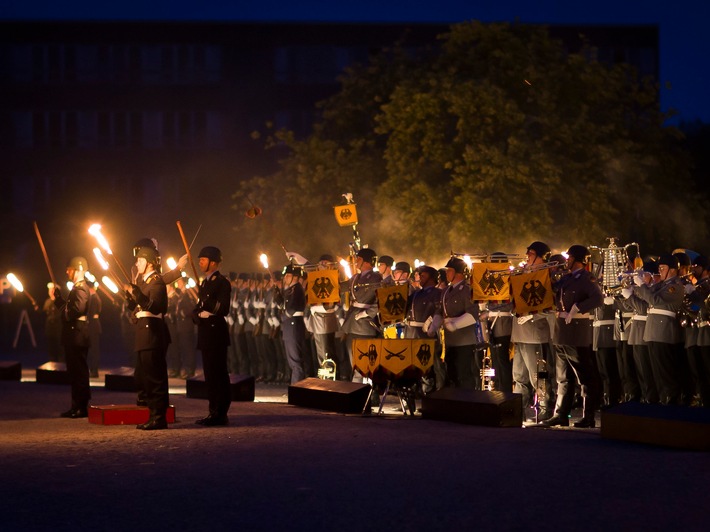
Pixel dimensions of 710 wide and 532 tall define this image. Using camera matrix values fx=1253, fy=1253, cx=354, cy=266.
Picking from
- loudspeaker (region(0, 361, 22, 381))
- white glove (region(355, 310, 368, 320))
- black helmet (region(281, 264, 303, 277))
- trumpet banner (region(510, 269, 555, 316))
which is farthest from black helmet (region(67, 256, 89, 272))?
loudspeaker (region(0, 361, 22, 381))

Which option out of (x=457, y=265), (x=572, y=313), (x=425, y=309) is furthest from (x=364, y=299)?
(x=572, y=313)

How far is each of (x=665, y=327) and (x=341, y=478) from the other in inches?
304

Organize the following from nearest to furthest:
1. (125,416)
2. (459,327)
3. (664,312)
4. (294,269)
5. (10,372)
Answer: (125,416)
(459,327)
(664,312)
(294,269)
(10,372)

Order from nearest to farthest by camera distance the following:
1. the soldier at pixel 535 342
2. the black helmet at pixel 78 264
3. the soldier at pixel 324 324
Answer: the soldier at pixel 535 342 < the black helmet at pixel 78 264 < the soldier at pixel 324 324

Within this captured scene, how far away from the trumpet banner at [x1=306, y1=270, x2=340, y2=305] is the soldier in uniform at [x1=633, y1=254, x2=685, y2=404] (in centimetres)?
472

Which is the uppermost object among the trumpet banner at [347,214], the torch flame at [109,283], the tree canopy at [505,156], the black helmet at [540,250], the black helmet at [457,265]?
the tree canopy at [505,156]

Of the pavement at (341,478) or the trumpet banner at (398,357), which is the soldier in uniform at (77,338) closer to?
the pavement at (341,478)

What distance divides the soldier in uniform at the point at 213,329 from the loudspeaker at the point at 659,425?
445 cm

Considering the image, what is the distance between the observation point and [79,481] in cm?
1018

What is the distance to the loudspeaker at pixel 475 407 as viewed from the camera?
14.1 meters

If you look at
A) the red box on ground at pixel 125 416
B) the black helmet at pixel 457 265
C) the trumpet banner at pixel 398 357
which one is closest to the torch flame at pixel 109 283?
the red box on ground at pixel 125 416

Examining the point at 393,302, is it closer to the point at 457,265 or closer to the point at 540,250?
the point at 457,265

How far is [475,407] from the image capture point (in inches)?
564

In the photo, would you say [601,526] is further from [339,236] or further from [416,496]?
[339,236]
